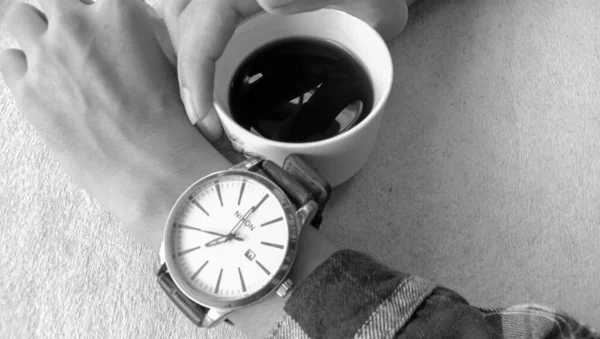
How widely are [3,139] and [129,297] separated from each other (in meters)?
0.21

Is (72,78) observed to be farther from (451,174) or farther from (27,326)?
(451,174)

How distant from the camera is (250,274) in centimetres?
32

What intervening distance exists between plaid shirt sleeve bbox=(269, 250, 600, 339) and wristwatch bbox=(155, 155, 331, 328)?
0.02 metres

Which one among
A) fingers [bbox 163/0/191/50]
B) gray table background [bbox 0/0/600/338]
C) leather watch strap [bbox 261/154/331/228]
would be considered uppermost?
fingers [bbox 163/0/191/50]

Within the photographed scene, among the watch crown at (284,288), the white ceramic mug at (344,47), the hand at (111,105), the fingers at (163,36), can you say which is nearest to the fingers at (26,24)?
the hand at (111,105)

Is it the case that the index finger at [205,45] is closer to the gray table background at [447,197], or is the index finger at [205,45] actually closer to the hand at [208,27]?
the hand at [208,27]

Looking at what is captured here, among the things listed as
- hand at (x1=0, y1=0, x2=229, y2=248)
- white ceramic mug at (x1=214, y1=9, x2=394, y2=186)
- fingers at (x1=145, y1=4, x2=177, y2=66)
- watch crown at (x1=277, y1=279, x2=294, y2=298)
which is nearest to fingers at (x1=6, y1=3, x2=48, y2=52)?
hand at (x1=0, y1=0, x2=229, y2=248)

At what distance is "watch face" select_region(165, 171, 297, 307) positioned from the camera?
12.6 inches

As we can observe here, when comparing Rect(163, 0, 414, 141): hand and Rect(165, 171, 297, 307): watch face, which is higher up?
Rect(163, 0, 414, 141): hand

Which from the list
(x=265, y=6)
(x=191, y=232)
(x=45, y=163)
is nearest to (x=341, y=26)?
(x=265, y=6)

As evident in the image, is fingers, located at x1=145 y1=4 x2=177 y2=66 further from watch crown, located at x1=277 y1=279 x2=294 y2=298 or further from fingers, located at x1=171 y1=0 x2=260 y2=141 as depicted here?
watch crown, located at x1=277 y1=279 x2=294 y2=298

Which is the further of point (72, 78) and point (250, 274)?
point (72, 78)

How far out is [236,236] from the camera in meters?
0.33

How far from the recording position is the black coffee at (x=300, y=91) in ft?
1.26
